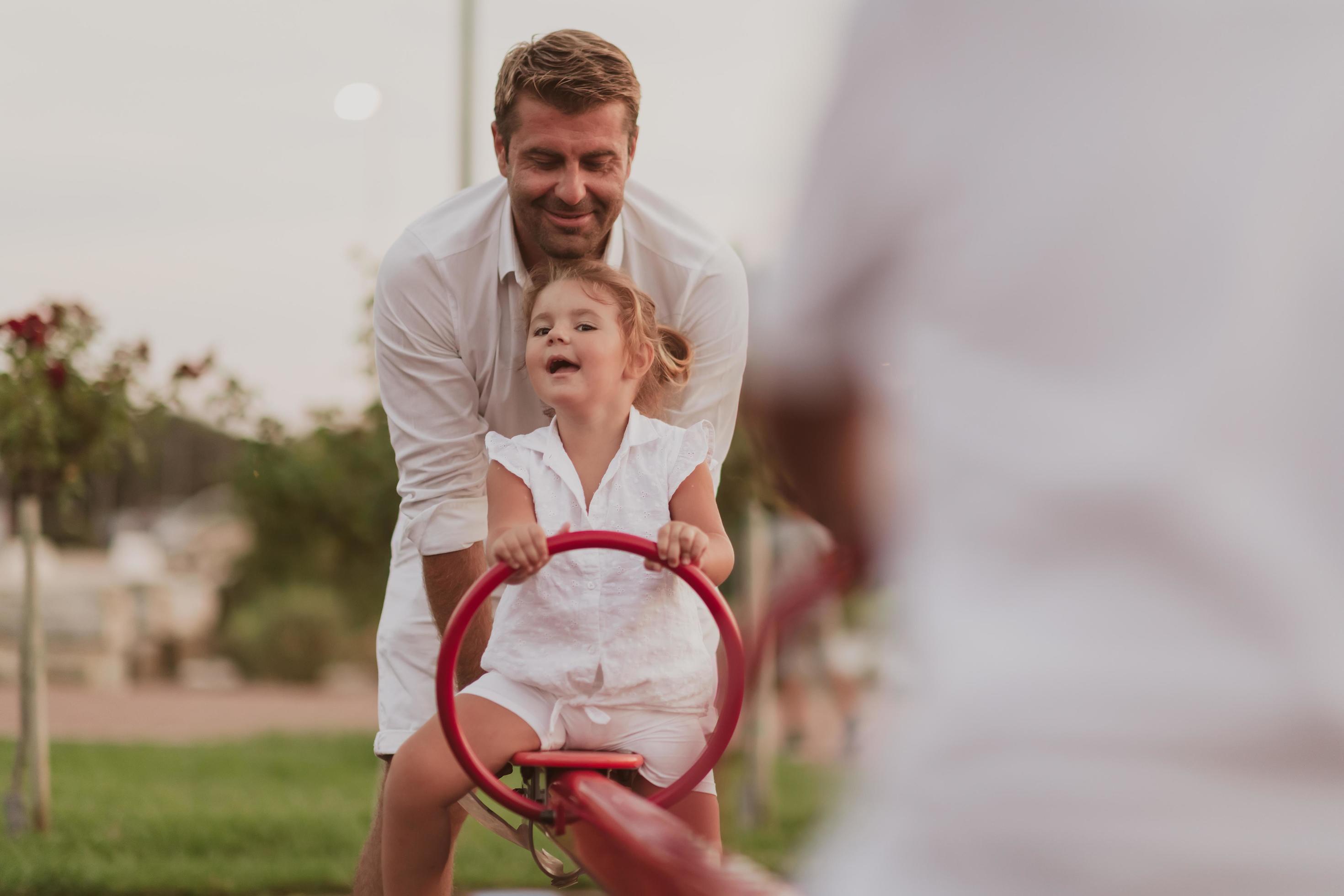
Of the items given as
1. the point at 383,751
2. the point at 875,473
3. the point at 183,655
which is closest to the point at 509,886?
the point at 383,751

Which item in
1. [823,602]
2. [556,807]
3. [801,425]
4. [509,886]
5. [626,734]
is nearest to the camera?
[801,425]

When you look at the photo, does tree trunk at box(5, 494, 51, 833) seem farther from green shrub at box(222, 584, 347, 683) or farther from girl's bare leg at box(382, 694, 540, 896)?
green shrub at box(222, 584, 347, 683)

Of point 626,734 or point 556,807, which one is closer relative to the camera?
point 556,807

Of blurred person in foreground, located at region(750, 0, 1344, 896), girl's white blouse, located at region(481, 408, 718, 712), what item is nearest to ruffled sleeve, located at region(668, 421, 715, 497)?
girl's white blouse, located at region(481, 408, 718, 712)

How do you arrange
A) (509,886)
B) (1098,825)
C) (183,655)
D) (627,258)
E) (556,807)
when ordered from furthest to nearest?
(183,655)
(509,886)
(627,258)
(556,807)
(1098,825)

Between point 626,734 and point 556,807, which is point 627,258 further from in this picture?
point 556,807

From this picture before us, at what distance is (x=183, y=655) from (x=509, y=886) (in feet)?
36.4

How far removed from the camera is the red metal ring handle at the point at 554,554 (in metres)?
2.23

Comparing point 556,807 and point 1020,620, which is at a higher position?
point 1020,620

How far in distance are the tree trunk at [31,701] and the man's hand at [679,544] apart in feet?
13.9

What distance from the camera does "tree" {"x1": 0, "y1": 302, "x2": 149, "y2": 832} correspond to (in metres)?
5.71

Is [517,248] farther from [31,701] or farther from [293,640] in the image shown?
[293,640]

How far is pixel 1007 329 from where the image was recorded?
0.80m

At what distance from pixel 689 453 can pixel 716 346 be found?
1.41 feet
